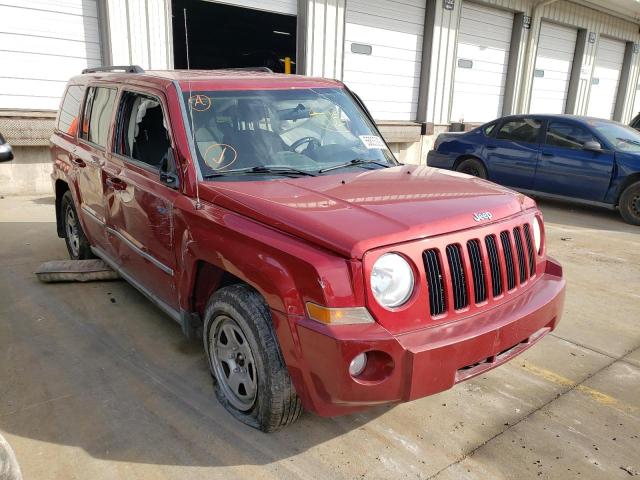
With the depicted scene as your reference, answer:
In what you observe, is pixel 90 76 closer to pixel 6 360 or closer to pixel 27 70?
pixel 6 360

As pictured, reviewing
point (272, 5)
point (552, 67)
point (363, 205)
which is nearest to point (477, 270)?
point (363, 205)

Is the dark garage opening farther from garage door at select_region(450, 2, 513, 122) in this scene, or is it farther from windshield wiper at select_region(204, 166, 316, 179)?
windshield wiper at select_region(204, 166, 316, 179)

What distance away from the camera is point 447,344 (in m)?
2.32

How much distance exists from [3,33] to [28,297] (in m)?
5.48

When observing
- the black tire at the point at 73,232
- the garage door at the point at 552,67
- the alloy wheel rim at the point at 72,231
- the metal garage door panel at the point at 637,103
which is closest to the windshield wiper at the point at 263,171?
the black tire at the point at 73,232

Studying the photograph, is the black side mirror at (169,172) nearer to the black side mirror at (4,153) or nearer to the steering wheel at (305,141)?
the steering wheel at (305,141)

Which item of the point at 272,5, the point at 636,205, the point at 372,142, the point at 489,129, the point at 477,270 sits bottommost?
the point at 636,205

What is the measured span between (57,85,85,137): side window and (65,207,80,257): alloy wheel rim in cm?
82

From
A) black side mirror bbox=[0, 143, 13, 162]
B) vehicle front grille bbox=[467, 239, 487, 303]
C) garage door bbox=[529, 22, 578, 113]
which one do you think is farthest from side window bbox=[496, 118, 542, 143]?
garage door bbox=[529, 22, 578, 113]

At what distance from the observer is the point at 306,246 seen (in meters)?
2.37

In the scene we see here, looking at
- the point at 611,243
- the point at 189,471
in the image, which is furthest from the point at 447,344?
the point at 611,243

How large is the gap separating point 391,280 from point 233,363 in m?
1.13

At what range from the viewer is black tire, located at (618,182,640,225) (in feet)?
25.8

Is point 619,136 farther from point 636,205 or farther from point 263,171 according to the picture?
point 263,171
